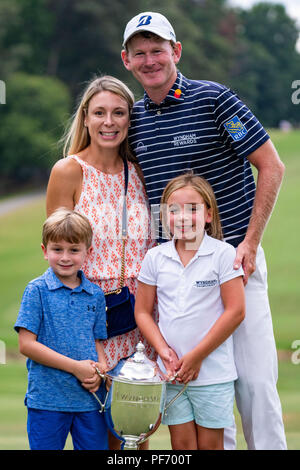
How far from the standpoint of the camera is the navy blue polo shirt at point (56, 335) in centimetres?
267

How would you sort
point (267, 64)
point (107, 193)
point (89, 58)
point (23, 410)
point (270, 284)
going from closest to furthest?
point (107, 193), point (23, 410), point (270, 284), point (89, 58), point (267, 64)

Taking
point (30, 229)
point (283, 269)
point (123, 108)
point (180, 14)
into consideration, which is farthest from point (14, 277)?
point (180, 14)

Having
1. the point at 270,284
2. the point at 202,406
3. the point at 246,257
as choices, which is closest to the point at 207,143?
the point at 246,257

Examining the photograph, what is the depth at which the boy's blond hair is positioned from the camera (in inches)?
107

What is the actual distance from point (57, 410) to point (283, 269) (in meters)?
14.5

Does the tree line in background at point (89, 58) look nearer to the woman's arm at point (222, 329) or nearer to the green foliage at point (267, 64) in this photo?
the green foliage at point (267, 64)

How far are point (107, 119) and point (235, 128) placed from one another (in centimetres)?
51

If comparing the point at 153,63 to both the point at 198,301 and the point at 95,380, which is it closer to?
the point at 198,301

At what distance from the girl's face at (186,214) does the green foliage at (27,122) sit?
22038 millimetres

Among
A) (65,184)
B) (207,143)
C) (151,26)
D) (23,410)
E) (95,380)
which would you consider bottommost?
(23,410)

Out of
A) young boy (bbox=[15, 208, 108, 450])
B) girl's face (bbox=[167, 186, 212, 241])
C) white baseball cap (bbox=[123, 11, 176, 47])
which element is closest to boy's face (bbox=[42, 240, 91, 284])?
young boy (bbox=[15, 208, 108, 450])

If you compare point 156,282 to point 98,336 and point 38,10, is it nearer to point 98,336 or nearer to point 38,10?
point 98,336

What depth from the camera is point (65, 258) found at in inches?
106

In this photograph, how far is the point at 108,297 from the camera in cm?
291
